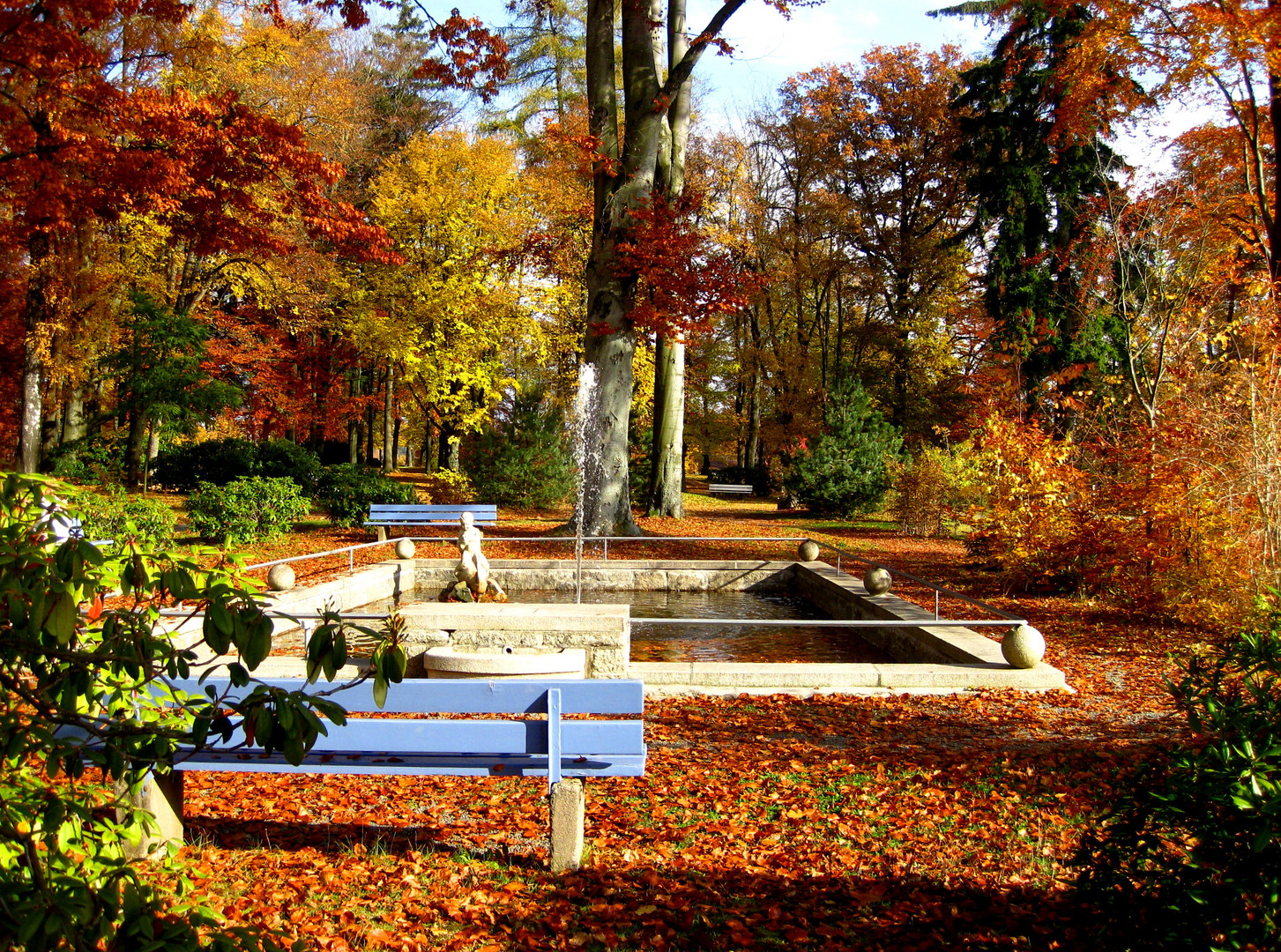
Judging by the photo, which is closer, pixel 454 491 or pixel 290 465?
pixel 290 465

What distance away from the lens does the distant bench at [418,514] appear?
14117mm

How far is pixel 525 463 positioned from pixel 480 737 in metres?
17.0

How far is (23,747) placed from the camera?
1.49 metres

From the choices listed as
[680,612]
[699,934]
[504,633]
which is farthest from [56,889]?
[680,612]

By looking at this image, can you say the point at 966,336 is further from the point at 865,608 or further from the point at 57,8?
the point at 57,8

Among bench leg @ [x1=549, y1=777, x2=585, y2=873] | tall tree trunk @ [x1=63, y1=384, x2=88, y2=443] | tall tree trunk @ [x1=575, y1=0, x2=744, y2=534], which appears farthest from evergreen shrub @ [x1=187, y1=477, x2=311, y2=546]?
bench leg @ [x1=549, y1=777, x2=585, y2=873]

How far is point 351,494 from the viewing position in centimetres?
1539

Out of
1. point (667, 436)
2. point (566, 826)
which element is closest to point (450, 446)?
point (667, 436)

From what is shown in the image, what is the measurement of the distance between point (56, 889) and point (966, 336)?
32.3m

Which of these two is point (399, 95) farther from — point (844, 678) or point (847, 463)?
point (844, 678)

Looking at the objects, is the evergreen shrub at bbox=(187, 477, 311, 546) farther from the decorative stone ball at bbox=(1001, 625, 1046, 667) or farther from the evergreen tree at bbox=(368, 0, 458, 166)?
the evergreen tree at bbox=(368, 0, 458, 166)

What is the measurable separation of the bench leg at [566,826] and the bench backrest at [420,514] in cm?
1053

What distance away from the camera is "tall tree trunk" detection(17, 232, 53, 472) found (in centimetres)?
1658

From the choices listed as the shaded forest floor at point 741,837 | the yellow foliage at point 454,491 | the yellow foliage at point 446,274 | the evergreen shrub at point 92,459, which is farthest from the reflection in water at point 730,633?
the yellow foliage at point 446,274
